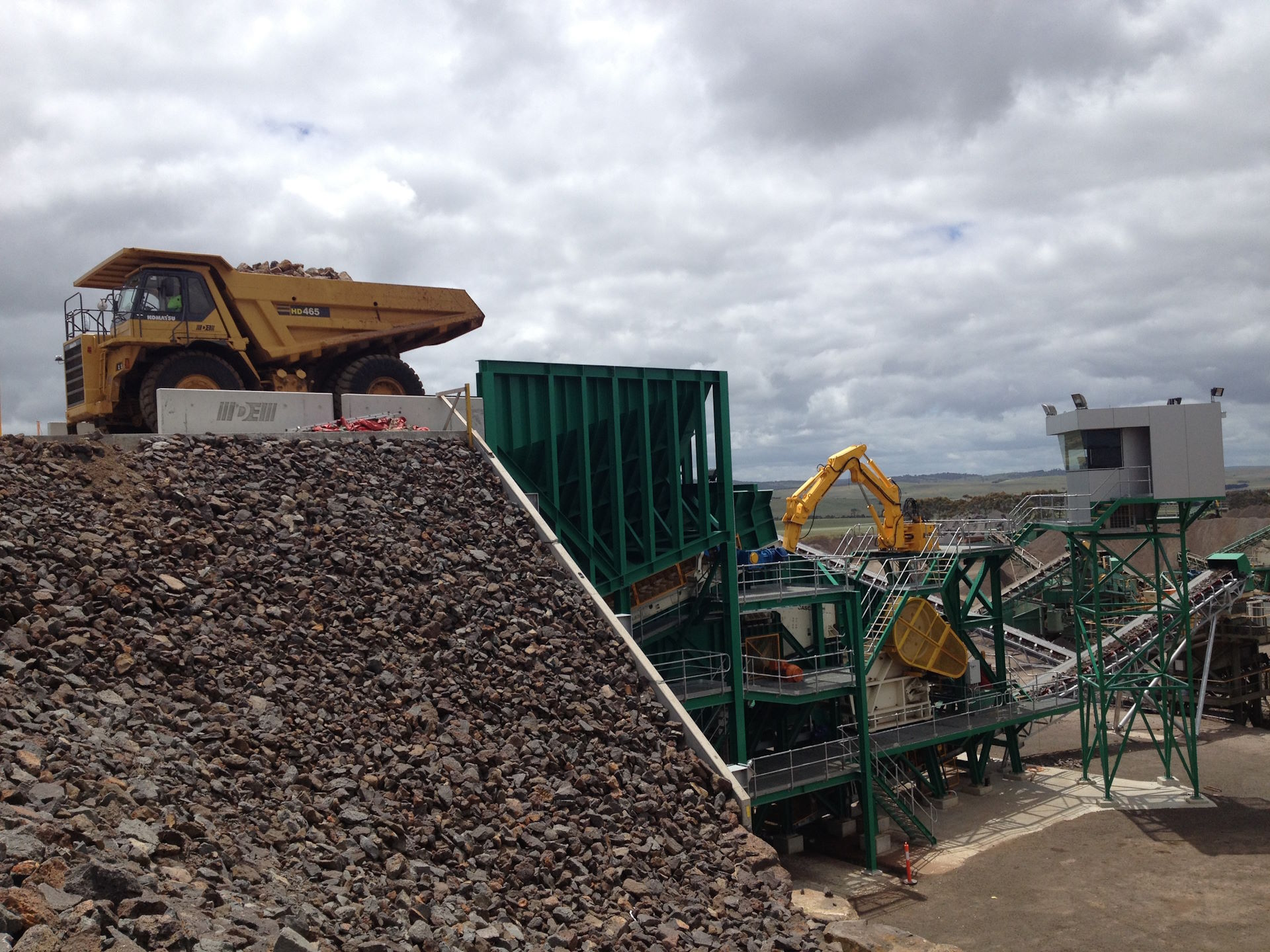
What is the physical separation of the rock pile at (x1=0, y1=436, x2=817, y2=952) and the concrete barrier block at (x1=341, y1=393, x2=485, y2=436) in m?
2.64

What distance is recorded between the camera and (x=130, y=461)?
46.9ft

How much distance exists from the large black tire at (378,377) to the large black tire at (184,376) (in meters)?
2.23

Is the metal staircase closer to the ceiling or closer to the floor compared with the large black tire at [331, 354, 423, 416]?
closer to the floor

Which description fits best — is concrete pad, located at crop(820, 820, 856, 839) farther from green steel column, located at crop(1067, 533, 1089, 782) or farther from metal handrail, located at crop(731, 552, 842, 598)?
green steel column, located at crop(1067, 533, 1089, 782)

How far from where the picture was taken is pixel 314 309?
2055cm

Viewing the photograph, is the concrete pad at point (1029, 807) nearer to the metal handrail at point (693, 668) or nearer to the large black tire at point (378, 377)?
the metal handrail at point (693, 668)

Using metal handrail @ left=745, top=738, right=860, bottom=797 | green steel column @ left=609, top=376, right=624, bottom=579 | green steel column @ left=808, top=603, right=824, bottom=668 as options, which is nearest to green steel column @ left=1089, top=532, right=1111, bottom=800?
green steel column @ left=808, top=603, right=824, bottom=668

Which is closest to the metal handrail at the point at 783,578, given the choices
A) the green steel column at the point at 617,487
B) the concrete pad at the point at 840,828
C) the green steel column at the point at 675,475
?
the green steel column at the point at 675,475

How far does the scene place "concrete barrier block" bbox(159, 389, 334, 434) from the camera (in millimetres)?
15961

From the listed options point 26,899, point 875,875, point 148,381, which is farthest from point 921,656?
point 26,899

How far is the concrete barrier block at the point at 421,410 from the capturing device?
61.6 ft

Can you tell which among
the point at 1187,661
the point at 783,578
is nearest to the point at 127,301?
the point at 783,578

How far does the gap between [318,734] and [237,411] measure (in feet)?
26.6

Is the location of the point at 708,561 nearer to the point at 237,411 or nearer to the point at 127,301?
the point at 237,411
